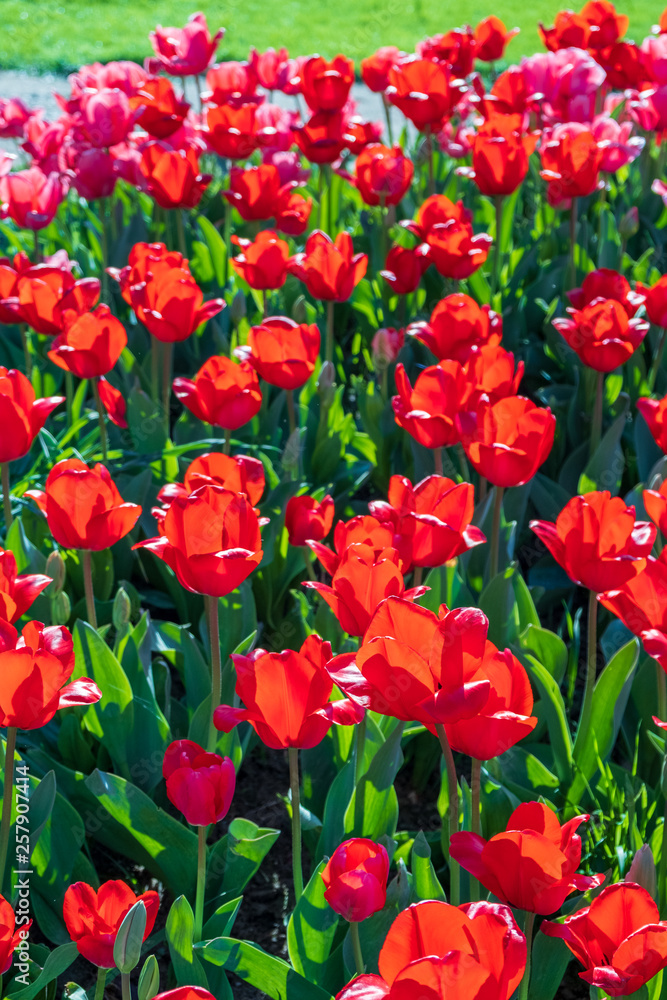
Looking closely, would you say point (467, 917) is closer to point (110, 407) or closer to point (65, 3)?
point (110, 407)

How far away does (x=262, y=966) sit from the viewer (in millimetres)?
1150

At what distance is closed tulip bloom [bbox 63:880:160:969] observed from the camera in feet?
3.20

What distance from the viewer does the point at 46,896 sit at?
1364 millimetres

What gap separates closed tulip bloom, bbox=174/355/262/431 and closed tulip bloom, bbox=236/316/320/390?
92mm

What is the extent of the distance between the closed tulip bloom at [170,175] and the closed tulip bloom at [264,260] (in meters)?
0.38

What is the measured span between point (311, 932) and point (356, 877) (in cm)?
30

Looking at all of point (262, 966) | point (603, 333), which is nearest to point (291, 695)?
point (262, 966)

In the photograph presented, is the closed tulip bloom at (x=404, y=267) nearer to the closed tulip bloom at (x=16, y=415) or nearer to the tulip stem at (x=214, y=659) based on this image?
the closed tulip bloom at (x=16, y=415)

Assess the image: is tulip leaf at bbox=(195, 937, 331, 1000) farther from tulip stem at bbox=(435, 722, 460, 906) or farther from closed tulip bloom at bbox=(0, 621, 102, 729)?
closed tulip bloom at bbox=(0, 621, 102, 729)

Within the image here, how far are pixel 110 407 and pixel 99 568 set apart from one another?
1.02 ft

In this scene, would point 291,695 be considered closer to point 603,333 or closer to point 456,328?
point 456,328

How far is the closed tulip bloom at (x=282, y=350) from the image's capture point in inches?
71.9

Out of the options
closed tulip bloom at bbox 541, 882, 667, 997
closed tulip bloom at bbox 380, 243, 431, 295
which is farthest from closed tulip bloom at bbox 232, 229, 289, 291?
closed tulip bloom at bbox 541, 882, 667, 997

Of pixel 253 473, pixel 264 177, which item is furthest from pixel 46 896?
pixel 264 177
